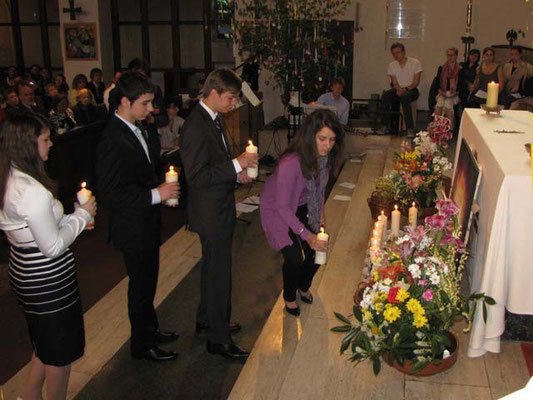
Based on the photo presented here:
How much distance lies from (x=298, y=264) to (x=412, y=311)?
3.98 ft

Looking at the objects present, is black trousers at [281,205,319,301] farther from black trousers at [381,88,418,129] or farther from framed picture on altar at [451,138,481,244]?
black trousers at [381,88,418,129]

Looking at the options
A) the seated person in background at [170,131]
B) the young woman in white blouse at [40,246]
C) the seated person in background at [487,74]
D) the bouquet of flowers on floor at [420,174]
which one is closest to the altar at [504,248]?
the bouquet of flowers on floor at [420,174]

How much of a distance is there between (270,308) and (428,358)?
6.52ft

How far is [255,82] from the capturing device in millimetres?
11203

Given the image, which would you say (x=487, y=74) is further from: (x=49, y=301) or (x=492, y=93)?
(x=49, y=301)

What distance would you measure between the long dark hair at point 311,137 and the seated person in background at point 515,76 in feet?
20.0

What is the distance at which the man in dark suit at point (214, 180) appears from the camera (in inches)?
128

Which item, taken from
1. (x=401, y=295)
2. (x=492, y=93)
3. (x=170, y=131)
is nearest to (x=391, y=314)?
(x=401, y=295)

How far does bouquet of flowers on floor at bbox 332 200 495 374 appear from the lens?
253cm

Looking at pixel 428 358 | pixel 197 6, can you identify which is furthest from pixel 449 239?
pixel 197 6

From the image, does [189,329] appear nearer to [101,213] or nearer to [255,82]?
[101,213]

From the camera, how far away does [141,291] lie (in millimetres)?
3365

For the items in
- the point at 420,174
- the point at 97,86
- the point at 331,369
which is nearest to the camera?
the point at 331,369

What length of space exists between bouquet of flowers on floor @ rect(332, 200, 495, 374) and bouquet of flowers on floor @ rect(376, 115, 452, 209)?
6.25 ft
